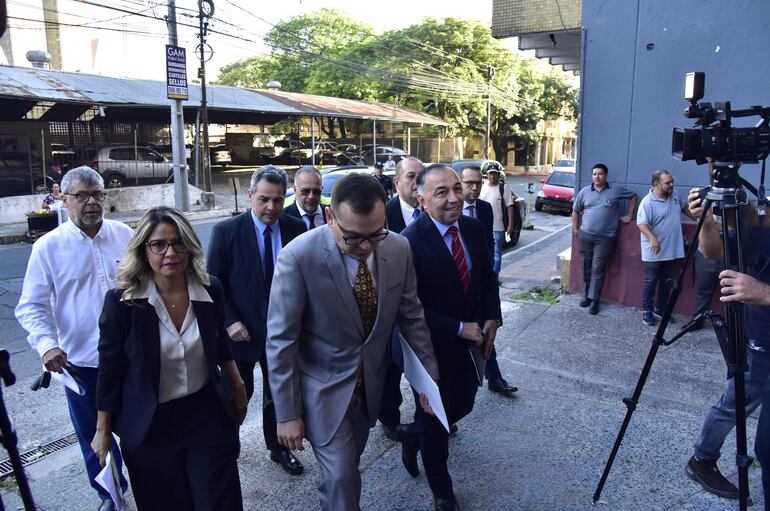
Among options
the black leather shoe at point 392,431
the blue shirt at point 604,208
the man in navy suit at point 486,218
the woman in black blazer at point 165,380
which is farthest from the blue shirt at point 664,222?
the woman in black blazer at point 165,380

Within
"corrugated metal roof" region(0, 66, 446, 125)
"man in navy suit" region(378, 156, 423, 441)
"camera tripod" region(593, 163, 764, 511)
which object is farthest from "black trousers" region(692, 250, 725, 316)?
"corrugated metal roof" region(0, 66, 446, 125)

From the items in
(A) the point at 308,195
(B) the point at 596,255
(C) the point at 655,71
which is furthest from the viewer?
(B) the point at 596,255

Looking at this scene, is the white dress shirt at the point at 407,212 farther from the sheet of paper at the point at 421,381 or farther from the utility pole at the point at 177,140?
the utility pole at the point at 177,140

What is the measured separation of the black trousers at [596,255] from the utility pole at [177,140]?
43.8 ft

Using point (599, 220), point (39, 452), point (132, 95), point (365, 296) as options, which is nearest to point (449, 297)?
point (365, 296)

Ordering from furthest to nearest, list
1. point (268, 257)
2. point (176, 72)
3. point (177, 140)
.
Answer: point (177, 140) < point (176, 72) < point (268, 257)

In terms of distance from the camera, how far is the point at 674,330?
5961mm

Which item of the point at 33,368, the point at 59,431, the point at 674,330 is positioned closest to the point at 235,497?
the point at 59,431

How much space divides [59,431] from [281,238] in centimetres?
218

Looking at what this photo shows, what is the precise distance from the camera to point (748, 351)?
302cm

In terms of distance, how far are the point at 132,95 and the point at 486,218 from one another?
1704 centimetres

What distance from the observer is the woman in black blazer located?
2.33m

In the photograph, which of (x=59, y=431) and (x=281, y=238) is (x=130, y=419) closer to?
(x=281, y=238)

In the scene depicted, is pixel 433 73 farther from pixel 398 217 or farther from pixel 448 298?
pixel 448 298
